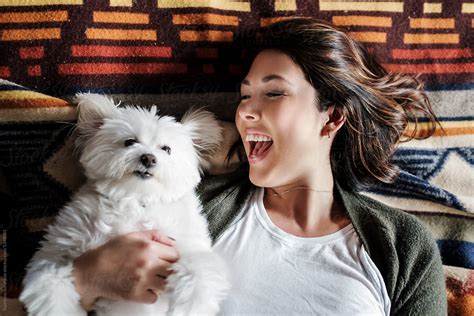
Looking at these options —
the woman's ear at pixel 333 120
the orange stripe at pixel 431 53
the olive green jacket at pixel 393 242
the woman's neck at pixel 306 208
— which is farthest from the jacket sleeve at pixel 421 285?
the orange stripe at pixel 431 53

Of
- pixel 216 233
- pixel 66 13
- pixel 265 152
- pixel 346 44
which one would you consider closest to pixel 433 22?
pixel 346 44

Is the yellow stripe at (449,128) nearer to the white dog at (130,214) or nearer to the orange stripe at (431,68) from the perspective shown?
the orange stripe at (431,68)

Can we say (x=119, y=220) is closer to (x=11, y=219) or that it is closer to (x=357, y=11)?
(x=11, y=219)

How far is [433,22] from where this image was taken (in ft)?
5.21

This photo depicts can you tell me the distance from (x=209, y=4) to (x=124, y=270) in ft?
2.67

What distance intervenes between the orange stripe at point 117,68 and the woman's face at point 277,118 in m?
0.24

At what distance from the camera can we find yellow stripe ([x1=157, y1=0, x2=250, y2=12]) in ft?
4.64

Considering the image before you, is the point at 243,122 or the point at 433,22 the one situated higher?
the point at 433,22

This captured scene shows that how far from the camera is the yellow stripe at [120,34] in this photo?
53.2 inches

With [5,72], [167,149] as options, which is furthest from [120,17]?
[167,149]

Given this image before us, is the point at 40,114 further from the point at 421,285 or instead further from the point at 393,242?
the point at 421,285

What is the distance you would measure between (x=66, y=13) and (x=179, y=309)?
86cm

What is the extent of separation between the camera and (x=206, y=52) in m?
1.45

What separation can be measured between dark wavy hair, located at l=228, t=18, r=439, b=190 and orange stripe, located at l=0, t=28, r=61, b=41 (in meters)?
0.57
